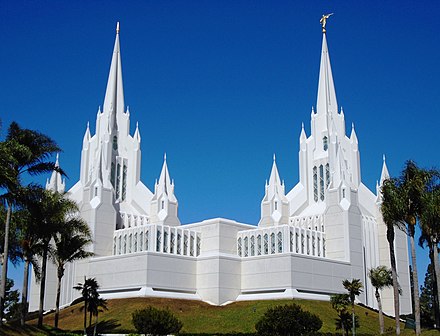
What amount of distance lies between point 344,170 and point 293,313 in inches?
1447

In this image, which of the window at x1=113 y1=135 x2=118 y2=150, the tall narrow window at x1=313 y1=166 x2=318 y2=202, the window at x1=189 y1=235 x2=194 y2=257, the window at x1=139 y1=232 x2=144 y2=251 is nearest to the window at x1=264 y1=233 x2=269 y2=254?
the window at x1=189 y1=235 x2=194 y2=257

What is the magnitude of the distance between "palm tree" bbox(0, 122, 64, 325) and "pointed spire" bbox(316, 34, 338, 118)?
50.2 m

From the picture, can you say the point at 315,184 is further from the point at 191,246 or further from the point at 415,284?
the point at 415,284

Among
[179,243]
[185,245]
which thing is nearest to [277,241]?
[185,245]

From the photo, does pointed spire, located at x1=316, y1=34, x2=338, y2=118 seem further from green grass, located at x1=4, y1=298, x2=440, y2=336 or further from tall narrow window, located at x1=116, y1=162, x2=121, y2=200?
green grass, located at x1=4, y1=298, x2=440, y2=336

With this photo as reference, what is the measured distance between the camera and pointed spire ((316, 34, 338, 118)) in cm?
8206

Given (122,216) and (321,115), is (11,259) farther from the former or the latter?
(321,115)

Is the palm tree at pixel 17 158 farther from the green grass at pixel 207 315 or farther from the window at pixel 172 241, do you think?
the window at pixel 172 241

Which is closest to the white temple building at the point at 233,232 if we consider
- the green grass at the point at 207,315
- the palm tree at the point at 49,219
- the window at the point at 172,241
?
the window at the point at 172,241

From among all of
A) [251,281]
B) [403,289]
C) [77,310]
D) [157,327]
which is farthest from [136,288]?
[403,289]

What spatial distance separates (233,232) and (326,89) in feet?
90.3

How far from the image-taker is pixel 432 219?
41031 millimetres

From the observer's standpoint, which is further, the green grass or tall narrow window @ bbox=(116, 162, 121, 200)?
tall narrow window @ bbox=(116, 162, 121, 200)

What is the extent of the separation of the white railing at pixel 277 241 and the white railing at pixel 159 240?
5054 mm
